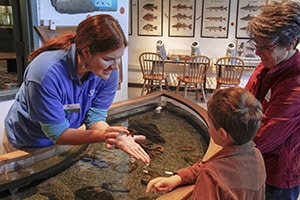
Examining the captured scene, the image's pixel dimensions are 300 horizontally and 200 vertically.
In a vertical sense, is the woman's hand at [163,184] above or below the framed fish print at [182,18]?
below

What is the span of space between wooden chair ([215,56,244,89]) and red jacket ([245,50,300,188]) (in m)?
4.37

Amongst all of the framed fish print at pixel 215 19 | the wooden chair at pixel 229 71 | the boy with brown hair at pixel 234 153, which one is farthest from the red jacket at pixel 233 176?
the framed fish print at pixel 215 19

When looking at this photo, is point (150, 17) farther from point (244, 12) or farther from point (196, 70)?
point (244, 12)

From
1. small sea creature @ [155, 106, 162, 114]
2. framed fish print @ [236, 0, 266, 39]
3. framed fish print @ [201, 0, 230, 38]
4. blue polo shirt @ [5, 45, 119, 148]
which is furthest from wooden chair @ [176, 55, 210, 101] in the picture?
blue polo shirt @ [5, 45, 119, 148]

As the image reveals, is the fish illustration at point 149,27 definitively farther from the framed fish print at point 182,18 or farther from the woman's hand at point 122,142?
the woman's hand at point 122,142

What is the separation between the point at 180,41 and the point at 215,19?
893 millimetres

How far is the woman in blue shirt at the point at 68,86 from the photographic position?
1.17 m

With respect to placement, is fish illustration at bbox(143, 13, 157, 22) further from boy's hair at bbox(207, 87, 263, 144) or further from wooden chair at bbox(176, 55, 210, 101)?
boy's hair at bbox(207, 87, 263, 144)

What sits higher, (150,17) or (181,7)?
(181,7)

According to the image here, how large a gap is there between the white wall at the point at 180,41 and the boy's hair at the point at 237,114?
226 inches

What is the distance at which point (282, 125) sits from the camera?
3.65 feet

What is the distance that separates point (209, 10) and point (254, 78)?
18.1ft

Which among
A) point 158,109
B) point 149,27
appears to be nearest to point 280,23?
point 158,109

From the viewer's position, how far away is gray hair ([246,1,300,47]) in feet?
3.62
